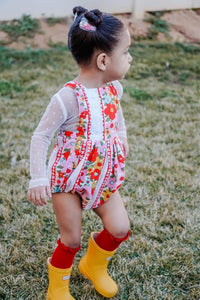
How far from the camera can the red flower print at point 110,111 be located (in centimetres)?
171

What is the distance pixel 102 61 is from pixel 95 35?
0.12m

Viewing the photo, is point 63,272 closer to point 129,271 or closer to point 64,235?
point 64,235

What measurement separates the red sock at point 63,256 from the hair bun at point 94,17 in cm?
108

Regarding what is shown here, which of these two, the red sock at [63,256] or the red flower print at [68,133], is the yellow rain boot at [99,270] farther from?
the red flower print at [68,133]

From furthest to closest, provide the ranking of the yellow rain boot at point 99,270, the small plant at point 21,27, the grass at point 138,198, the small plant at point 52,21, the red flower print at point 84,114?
1. the small plant at point 52,21
2. the small plant at point 21,27
3. the grass at point 138,198
4. the yellow rain boot at point 99,270
5. the red flower print at point 84,114

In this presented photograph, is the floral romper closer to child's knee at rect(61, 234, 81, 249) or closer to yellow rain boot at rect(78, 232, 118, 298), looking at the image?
child's knee at rect(61, 234, 81, 249)

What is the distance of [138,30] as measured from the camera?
7.64 meters

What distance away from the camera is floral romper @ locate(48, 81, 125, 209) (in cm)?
166

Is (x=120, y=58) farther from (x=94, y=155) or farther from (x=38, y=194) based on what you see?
(x=38, y=194)

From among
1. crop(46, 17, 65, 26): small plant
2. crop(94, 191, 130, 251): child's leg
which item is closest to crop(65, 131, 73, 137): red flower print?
crop(94, 191, 130, 251): child's leg

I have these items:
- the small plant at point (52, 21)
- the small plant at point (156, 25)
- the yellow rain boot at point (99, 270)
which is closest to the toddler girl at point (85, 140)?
the yellow rain boot at point (99, 270)

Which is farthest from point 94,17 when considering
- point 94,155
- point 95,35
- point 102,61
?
point 94,155

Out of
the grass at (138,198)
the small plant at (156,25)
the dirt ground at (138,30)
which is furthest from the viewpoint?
the small plant at (156,25)

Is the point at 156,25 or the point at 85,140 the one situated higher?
the point at 85,140
